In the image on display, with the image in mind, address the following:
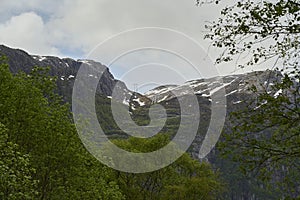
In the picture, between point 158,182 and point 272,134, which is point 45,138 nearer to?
point 272,134

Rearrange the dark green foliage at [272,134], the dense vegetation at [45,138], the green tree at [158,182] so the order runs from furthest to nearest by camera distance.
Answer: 1. the green tree at [158,182]
2. the dense vegetation at [45,138]
3. the dark green foliage at [272,134]

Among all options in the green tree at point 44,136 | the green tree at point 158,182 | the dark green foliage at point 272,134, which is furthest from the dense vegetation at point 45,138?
the green tree at point 158,182

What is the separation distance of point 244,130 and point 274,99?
117cm

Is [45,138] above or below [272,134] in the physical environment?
above

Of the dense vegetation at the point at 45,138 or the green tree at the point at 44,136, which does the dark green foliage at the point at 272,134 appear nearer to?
the dense vegetation at the point at 45,138

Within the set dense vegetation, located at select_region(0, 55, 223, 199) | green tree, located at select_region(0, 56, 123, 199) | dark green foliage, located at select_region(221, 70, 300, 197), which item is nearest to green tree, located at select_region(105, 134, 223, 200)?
dense vegetation, located at select_region(0, 55, 223, 199)

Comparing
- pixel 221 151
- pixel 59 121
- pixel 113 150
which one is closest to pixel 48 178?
pixel 59 121

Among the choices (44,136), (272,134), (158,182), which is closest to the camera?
(272,134)

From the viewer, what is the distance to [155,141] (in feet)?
176

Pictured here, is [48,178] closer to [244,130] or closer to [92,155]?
[92,155]

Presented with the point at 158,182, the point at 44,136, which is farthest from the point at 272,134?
the point at 158,182

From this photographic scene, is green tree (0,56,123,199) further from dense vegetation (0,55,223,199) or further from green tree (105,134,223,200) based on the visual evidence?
green tree (105,134,223,200)

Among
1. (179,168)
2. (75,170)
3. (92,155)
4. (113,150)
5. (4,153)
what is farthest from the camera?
(179,168)

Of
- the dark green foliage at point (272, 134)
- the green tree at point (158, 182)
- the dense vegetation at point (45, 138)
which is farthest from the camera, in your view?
the green tree at point (158, 182)
